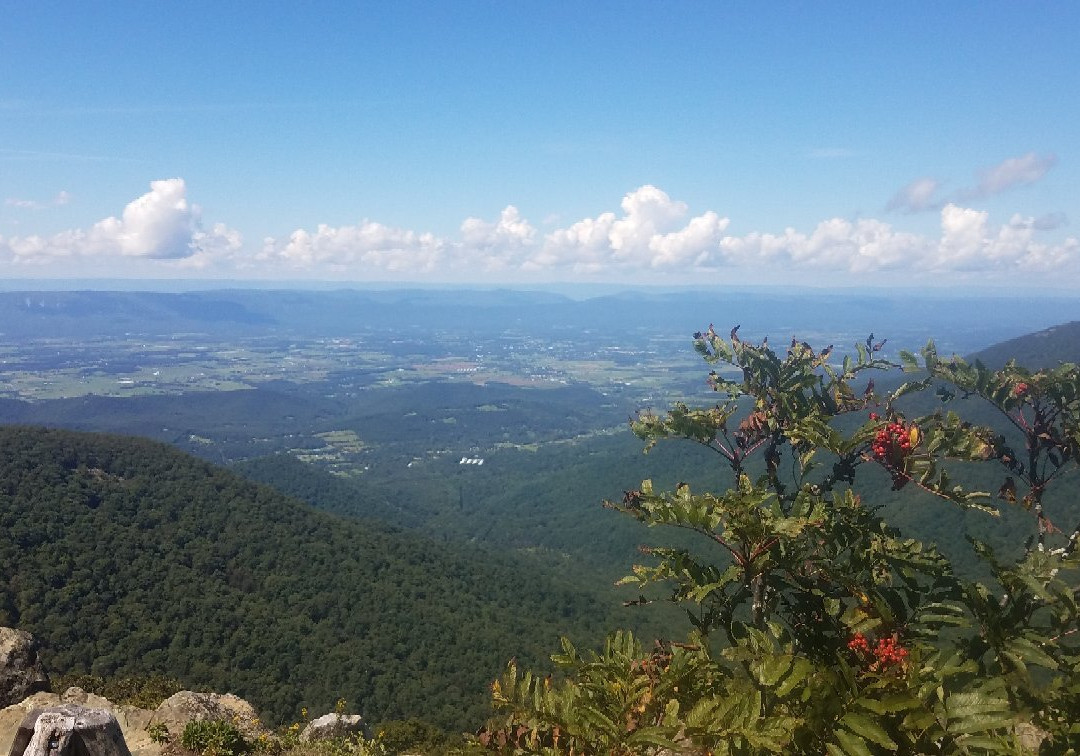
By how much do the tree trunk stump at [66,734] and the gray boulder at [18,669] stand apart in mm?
10961

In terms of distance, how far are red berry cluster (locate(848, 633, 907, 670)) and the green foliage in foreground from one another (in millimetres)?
12

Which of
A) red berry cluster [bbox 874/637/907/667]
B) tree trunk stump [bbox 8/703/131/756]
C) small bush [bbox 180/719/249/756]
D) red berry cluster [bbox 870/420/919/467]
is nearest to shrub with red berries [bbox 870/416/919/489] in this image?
red berry cluster [bbox 870/420/919/467]

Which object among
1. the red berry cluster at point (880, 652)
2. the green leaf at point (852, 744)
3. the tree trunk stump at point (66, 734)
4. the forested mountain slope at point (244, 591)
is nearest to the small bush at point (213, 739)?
the tree trunk stump at point (66, 734)

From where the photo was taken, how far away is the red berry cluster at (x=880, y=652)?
3.86 metres

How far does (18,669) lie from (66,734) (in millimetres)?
12362

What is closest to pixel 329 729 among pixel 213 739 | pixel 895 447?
pixel 213 739

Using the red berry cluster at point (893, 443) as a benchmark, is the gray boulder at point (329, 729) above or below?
below

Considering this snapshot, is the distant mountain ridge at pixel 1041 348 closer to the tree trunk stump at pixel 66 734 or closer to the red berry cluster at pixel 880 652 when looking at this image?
the red berry cluster at pixel 880 652

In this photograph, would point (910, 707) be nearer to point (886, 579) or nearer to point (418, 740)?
point (886, 579)

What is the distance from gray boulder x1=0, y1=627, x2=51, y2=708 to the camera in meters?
15.7

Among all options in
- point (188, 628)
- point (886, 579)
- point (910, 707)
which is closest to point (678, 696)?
point (910, 707)

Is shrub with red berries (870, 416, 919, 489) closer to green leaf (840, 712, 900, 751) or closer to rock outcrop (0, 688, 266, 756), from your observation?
green leaf (840, 712, 900, 751)

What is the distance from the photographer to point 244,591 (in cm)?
7519

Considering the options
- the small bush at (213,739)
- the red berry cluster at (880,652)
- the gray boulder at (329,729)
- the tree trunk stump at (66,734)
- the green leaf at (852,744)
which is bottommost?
the gray boulder at (329,729)
